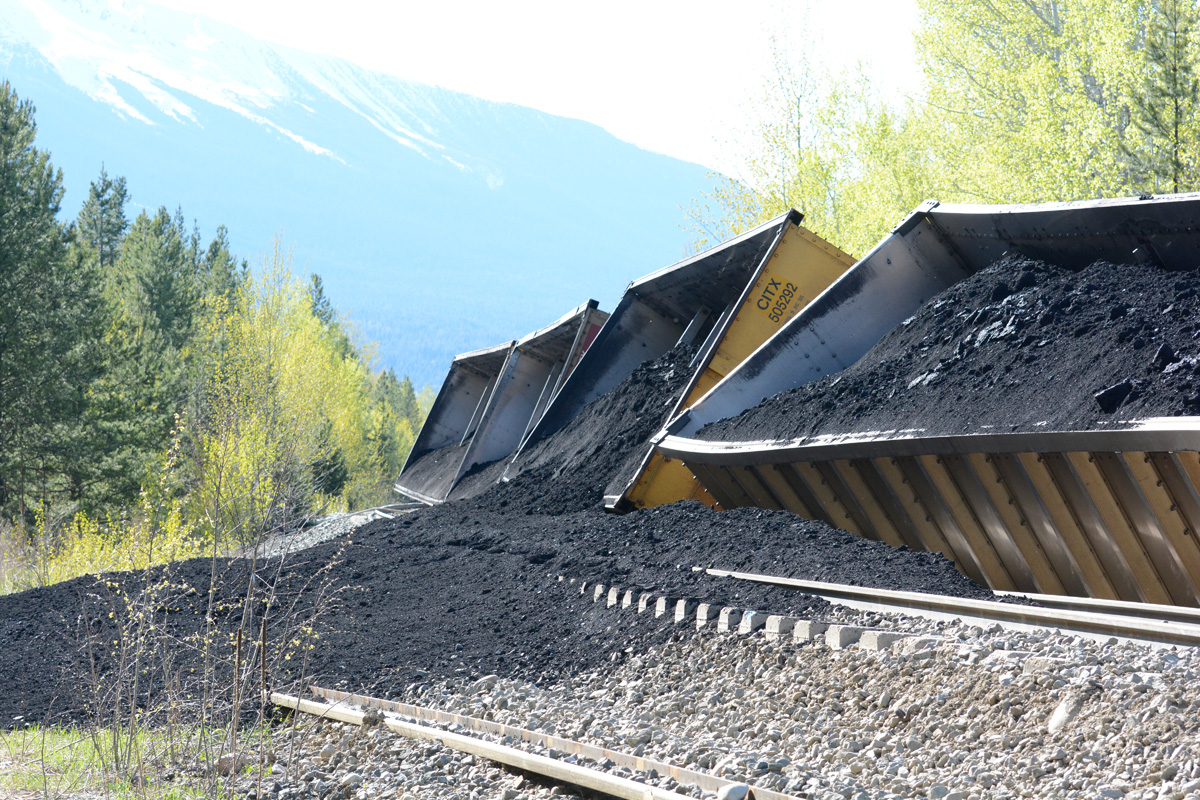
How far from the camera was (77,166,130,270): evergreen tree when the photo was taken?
50.8m

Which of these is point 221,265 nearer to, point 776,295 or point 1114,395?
point 776,295

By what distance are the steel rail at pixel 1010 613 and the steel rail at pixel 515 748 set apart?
184cm

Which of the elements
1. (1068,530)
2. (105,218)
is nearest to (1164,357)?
(1068,530)

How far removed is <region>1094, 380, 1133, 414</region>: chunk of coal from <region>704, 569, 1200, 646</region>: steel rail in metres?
1.05

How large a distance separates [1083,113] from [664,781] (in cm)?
2043

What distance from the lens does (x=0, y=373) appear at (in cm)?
2125

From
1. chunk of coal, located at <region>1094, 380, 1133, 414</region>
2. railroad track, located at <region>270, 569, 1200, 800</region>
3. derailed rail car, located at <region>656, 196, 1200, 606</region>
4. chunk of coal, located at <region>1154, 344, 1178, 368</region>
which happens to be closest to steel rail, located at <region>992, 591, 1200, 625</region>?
railroad track, located at <region>270, 569, 1200, 800</region>

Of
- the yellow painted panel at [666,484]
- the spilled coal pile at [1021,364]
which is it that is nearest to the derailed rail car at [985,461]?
the spilled coal pile at [1021,364]

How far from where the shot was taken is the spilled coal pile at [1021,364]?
5.27 metres

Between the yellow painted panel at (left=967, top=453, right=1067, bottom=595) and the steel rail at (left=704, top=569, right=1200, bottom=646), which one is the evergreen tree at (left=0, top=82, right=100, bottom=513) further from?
the yellow painted panel at (left=967, top=453, right=1067, bottom=595)

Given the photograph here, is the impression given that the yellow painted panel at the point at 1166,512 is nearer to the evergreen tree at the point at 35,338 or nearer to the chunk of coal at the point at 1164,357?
the chunk of coal at the point at 1164,357

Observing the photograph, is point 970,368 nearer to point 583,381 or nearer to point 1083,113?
point 583,381

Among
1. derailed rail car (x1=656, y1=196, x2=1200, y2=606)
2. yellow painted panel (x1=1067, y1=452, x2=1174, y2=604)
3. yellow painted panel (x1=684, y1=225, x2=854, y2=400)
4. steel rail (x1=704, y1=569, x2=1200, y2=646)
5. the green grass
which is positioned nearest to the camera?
steel rail (x1=704, y1=569, x2=1200, y2=646)

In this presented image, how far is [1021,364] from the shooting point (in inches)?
248
